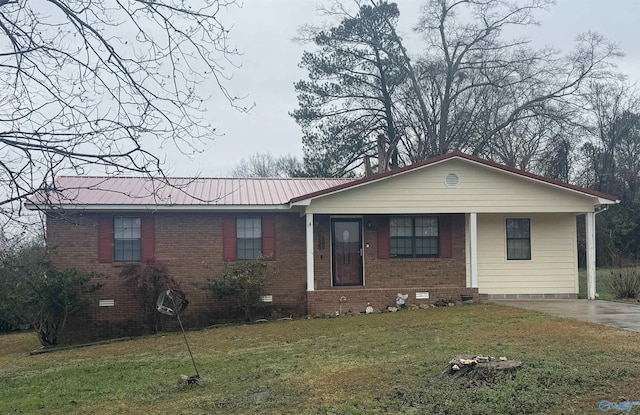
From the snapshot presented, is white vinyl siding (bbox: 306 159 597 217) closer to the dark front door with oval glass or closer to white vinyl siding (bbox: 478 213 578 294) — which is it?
white vinyl siding (bbox: 478 213 578 294)

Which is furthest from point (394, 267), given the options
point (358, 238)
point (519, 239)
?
point (519, 239)

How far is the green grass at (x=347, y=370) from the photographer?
585 cm

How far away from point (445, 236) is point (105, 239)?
359 inches

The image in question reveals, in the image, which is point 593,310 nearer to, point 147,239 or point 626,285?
point 626,285

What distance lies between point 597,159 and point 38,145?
34.4 meters

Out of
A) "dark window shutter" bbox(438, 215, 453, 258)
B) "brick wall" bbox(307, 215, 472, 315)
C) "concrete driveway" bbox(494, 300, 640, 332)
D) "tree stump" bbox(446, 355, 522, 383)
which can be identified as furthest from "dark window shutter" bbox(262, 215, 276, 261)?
"tree stump" bbox(446, 355, 522, 383)

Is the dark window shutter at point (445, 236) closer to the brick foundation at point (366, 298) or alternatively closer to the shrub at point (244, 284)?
the brick foundation at point (366, 298)

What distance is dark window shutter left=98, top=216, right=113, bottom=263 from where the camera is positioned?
49.4 feet

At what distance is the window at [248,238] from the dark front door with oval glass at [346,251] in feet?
6.77

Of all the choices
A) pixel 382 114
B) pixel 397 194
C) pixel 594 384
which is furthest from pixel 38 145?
pixel 382 114

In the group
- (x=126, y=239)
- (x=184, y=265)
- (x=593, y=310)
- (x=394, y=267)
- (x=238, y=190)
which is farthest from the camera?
(x=238, y=190)

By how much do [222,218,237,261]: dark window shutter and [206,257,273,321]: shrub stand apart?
18.8 inches

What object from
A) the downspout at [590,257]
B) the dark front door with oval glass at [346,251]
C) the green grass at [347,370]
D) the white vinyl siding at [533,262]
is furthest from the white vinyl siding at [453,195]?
the green grass at [347,370]

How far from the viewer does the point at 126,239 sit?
15.2m
